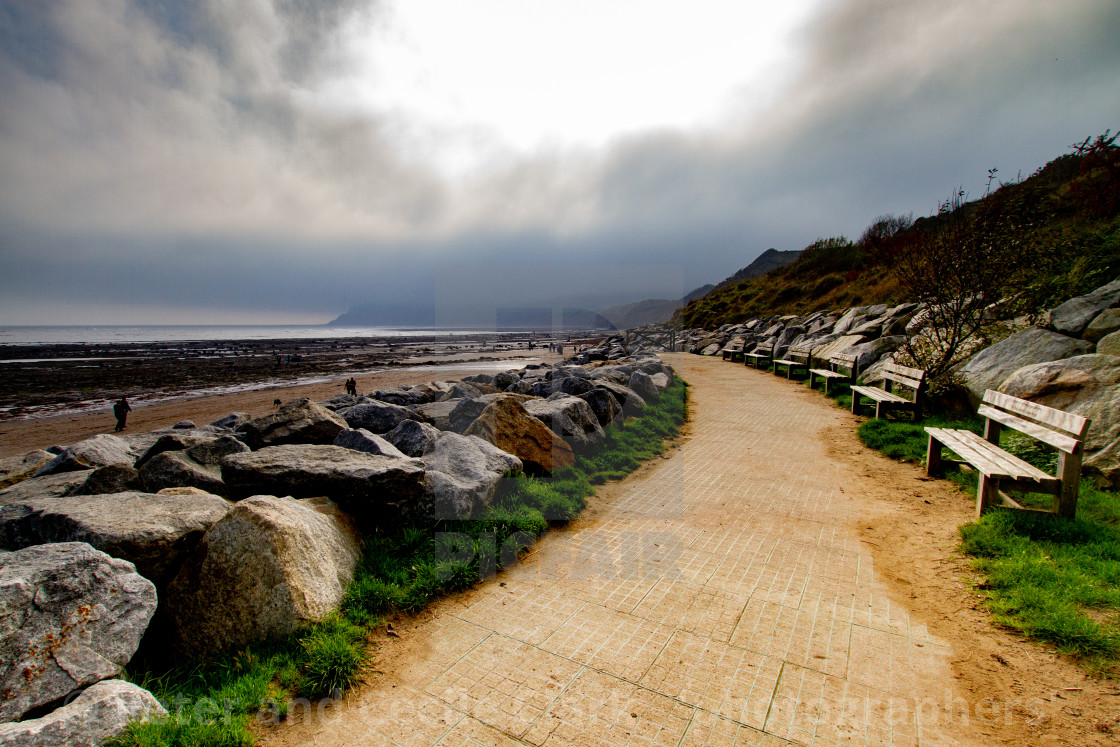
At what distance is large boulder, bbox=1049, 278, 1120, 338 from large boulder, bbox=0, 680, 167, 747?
11.3 m

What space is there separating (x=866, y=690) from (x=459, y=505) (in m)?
3.33

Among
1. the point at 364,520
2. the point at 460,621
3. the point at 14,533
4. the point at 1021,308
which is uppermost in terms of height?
the point at 1021,308

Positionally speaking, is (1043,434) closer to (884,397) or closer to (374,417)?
(884,397)

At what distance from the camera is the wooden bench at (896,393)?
862 cm

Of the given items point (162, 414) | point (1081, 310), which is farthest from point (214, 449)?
point (162, 414)

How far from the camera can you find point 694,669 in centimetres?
289

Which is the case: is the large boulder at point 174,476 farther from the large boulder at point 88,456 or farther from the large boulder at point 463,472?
the large boulder at point 463,472

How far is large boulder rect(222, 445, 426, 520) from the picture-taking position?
4.21 meters

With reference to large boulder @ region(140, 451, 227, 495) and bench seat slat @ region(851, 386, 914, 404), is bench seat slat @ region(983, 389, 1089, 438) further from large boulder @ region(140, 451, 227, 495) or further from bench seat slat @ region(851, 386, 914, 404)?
large boulder @ region(140, 451, 227, 495)

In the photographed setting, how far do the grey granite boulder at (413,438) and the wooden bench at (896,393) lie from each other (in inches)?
323

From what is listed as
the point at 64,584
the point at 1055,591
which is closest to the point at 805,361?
the point at 1055,591

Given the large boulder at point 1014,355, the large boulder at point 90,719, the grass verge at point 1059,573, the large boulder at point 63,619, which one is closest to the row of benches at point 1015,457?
the grass verge at point 1059,573

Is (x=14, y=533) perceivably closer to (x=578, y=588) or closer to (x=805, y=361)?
(x=578, y=588)

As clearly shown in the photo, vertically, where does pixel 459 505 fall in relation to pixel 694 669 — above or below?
above
